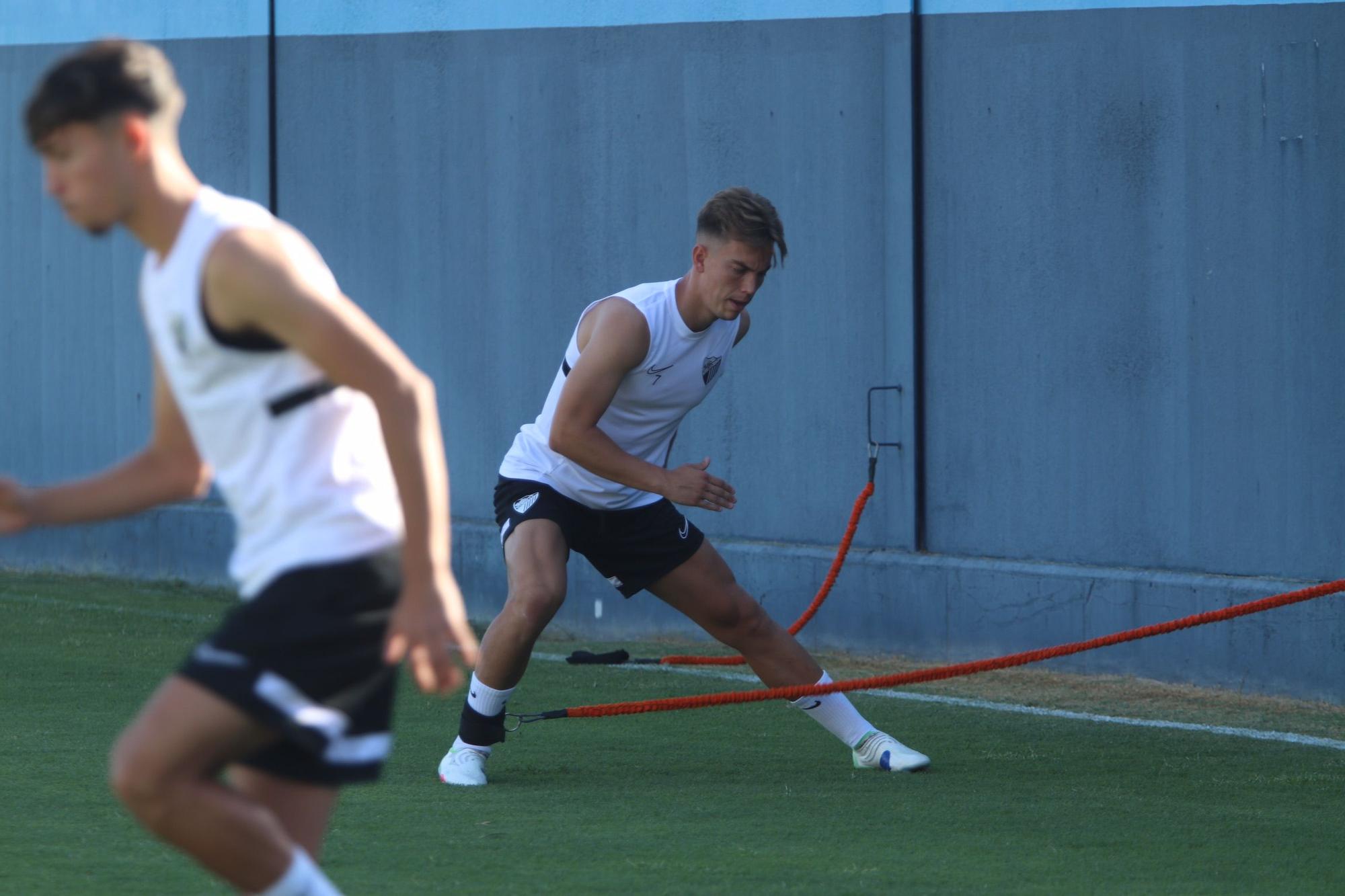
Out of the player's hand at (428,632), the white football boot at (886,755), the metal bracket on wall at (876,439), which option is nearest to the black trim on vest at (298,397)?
the player's hand at (428,632)

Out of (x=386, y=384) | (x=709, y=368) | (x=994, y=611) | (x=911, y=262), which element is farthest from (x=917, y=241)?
(x=386, y=384)

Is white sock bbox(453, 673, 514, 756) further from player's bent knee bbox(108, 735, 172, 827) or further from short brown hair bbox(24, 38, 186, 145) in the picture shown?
short brown hair bbox(24, 38, 186, 145)

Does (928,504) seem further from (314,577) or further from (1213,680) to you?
(314,577)

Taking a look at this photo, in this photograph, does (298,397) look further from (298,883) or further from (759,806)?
(759,806)

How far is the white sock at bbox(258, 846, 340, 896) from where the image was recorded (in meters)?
2.96

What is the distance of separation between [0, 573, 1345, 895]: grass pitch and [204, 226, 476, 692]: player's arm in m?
1.97

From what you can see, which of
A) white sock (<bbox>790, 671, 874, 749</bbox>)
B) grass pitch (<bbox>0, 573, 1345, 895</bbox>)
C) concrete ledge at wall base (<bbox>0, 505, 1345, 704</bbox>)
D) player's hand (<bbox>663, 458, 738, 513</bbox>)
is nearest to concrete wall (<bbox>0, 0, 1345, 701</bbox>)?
concrete ledge at wall base (<bbox>0, 505, 1345, 704</bbox>)

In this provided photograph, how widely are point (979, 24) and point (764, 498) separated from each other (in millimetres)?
2513

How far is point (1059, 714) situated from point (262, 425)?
5.16 meters

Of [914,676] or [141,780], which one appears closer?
[141,780]

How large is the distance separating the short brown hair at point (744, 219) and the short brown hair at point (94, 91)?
284cm

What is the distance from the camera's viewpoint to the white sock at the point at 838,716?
6270 mm

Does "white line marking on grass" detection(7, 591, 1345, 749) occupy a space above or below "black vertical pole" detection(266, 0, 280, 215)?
below

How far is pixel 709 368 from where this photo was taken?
599 cm
